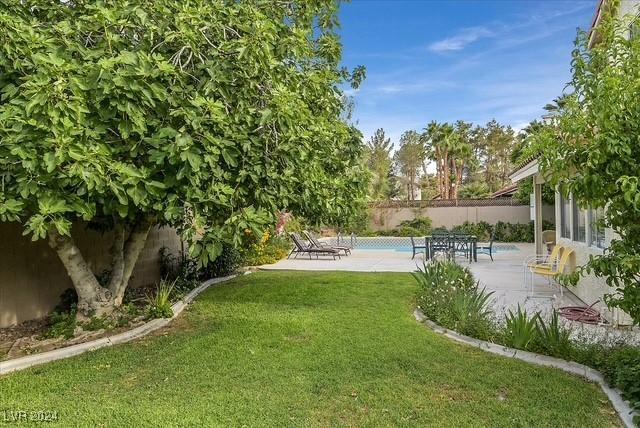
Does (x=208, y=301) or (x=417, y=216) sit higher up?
(x=417, y=216)

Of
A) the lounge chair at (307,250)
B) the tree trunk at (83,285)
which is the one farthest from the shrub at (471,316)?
the lounge chair at (307,250)

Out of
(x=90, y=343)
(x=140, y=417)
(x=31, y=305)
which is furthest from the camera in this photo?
(x=31, y=305)

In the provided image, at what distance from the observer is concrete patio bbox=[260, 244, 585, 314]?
29.5 ft

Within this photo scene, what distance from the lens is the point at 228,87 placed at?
16.6 ft

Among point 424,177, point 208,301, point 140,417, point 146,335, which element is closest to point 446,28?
point 208,301

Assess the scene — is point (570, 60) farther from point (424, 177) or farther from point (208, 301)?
point (424, 177)

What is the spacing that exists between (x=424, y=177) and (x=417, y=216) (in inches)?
754

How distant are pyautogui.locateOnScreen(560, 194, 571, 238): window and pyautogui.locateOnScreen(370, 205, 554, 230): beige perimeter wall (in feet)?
41.9

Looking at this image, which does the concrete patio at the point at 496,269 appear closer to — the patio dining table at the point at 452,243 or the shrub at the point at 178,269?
the patio dining table at the point at 452,243

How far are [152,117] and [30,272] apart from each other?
4.42m

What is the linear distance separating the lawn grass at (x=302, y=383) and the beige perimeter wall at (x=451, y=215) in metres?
20.4

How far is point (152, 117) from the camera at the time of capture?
4.76 meters

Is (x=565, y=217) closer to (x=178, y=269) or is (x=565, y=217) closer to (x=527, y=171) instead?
(x=527, y=171)

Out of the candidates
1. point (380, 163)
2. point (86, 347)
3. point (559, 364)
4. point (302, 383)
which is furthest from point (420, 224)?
point (302, 383)
